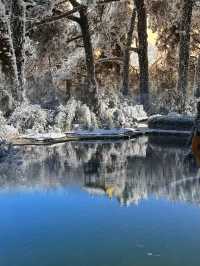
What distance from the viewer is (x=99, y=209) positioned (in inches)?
337

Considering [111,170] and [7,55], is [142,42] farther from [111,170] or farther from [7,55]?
[111,170]

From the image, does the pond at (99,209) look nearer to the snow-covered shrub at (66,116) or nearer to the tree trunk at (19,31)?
the snow-covered shrub at (66,116)

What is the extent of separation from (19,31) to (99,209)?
1230 centimetres

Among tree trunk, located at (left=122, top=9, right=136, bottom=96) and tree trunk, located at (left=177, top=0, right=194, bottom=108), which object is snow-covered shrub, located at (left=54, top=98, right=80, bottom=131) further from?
tree trunk, located at (left=122, top=9, right=136, bottom=96)

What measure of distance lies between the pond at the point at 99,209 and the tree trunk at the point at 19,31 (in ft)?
21.3

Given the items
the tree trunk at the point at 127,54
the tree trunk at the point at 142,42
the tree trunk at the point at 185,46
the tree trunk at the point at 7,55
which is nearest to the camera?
the tree trunk at the point at 7,55

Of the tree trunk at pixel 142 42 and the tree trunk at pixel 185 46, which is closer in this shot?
the tree trunk at pixel 185 46

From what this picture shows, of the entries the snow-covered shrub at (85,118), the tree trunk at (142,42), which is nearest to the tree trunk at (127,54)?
the tree trunk at (142,42)

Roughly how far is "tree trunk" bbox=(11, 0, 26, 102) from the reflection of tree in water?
5.39 metres

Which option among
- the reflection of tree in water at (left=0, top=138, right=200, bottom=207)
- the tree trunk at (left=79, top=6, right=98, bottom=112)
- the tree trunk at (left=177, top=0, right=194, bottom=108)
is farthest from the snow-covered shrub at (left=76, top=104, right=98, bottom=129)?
the tree trunk at (left=177, top=0, right=194, bottom=108)

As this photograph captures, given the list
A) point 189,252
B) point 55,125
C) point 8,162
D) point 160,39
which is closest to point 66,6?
point 160,39

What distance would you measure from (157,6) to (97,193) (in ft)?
61.3

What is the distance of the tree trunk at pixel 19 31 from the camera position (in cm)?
1959

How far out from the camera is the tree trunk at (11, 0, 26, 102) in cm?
1959
